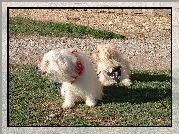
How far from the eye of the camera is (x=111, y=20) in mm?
14445

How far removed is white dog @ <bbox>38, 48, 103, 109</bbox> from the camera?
591 centimetres

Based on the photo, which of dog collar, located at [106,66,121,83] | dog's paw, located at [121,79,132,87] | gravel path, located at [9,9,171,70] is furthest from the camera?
gravel path, located at [9,9,171,70]

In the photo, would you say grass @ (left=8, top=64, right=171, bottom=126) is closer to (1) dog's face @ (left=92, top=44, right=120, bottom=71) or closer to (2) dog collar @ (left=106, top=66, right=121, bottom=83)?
(2) dog collar @ (left=106, top=66, right=121, bottom=83)

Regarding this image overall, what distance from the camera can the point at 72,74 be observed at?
618cm

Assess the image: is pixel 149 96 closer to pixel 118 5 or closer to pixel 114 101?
pixel 114 101

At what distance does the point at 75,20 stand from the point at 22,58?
14.4 feet

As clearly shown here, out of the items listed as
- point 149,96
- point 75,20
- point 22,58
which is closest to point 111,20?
point 75,20

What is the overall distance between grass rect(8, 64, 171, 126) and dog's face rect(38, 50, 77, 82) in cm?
87

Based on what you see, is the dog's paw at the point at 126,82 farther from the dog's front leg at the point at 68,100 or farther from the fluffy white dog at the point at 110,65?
the dog's front leg at the point at 68,100

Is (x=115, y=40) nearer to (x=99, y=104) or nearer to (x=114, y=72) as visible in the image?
(x=114, y=72)

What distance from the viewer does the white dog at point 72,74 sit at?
5.91 meters

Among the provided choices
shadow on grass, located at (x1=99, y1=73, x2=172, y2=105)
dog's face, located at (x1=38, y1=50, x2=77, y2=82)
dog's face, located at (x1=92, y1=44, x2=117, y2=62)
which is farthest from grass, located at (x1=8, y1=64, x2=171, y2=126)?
dog's face, located at (x1=38, y1=50, x2=77, y2=82)

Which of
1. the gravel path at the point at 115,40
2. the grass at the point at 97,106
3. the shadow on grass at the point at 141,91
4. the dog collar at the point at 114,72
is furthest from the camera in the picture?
the gravel path at the point at 115,40

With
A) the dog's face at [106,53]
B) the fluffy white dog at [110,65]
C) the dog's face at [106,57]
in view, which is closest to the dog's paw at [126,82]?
the fluffy white dog at [110,65]
